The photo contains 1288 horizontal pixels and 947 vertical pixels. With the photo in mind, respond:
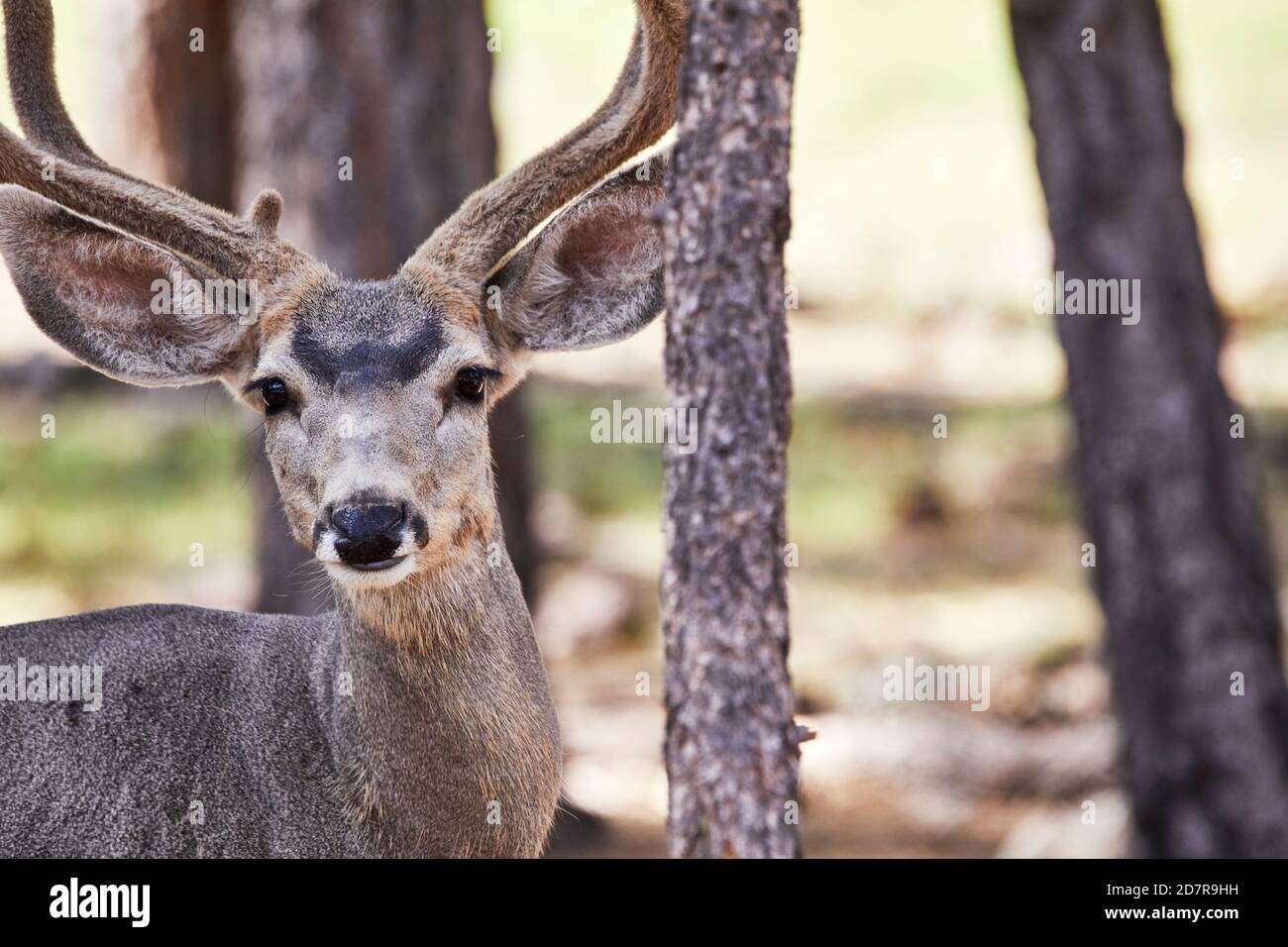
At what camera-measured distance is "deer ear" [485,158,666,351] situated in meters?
5.61

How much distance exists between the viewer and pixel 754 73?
4285 millimetres

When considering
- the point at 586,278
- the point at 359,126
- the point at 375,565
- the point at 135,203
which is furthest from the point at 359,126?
the point at 375,565

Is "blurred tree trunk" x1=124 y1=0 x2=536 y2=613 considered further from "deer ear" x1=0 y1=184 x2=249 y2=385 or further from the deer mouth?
the deer mouth

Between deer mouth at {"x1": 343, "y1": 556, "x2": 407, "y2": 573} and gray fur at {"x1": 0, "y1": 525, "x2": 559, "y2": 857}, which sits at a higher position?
deer mouth at {"x1": 343, "y1": 556, "x2": 407, "y2": 573}

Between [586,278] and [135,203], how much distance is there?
60.2 inches

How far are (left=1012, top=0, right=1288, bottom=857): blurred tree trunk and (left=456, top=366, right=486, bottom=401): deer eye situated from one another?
185 inches

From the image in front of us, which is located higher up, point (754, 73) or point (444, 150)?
point (444, 150)

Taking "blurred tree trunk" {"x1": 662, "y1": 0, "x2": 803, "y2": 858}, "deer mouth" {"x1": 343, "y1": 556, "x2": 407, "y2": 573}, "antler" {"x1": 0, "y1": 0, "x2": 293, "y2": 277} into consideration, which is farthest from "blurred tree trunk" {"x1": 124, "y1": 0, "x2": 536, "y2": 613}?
"blurred tree trunk" {"x1": 662, "y1": 0, "x2": 803, "y2": 858}

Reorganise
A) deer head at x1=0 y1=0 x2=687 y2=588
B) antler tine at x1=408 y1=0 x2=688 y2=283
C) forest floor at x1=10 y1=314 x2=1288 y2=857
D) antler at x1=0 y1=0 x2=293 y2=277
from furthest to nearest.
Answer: forest floor at x1=10 y1=314 x2=1288 y2=857 < antler at x1=0 y1=0 x2=293 y2=277 < antler tine at x1=408 y1=0 x2=688 y2=283 < deer head at x1=0 y1=0 x2=687 y2=588

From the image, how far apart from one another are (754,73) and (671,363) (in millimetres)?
753

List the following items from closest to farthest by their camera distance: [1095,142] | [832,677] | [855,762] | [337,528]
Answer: [337,528], [1095,142], [855,762], [832,677]

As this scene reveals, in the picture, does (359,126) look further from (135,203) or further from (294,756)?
(294,756)
